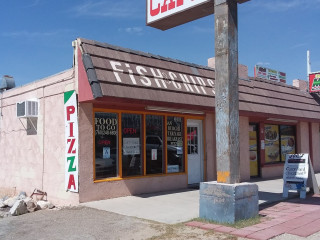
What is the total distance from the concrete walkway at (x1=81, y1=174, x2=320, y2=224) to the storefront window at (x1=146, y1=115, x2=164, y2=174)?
0.91 metres

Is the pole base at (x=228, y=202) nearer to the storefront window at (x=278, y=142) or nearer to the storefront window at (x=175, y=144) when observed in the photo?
the storefront window at (x=175, y=144)

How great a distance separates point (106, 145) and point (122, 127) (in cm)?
74

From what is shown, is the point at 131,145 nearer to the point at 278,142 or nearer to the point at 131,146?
the point at 131,146

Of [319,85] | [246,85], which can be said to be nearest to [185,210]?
[246,85]

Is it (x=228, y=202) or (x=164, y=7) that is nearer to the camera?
(x=228, y=202)

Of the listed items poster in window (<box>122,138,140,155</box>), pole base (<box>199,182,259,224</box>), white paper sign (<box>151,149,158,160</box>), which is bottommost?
pole base (<box>199,182,259,224</box>)

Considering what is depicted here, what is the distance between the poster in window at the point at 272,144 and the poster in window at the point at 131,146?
739 centimetres

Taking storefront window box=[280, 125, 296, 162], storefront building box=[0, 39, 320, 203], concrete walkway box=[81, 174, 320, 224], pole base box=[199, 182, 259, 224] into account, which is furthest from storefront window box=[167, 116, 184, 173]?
storefront window box=[280, 125, 296, 162]

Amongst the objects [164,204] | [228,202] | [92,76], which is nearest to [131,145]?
[164,204]

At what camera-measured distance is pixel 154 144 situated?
37.1 feet

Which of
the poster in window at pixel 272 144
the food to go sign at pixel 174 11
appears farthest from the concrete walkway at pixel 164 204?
the poster in window at pixel 272 144

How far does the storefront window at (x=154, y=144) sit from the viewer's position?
11.1 m

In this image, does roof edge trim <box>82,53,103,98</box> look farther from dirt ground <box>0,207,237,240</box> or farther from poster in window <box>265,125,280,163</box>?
poster in window <box>265,125,280,163</box>

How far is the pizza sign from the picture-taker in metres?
18.9
